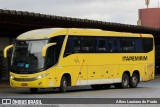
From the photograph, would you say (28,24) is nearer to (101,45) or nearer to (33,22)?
(33,22)

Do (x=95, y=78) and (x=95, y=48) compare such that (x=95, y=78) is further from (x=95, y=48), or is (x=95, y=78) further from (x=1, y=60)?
(x=1, y=60)

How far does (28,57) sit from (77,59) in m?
2.90

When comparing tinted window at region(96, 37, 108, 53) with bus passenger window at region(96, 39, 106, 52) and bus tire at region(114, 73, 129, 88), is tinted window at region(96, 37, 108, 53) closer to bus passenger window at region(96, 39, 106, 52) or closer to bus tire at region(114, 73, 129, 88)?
bus passenger window at region(96, 39, 106, 52)

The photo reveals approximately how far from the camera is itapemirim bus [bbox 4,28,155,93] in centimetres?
2438

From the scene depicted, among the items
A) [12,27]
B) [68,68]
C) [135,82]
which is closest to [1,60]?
A: [12,27]

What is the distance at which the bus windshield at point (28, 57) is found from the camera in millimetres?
24266

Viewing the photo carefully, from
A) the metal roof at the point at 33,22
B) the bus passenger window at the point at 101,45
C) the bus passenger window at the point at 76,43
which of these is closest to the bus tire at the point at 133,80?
the bus passenger window at the point at 101,45

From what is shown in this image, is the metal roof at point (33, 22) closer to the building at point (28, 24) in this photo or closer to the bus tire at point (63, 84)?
the building at point (28, 24)

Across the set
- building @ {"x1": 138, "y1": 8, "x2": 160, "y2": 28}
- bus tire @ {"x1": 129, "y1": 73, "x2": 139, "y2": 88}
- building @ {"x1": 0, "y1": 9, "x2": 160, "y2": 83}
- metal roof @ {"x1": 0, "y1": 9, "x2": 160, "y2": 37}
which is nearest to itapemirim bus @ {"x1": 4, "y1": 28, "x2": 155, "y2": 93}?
bus tire @ {"x1": 129, "y1": 73, "x2": 139, "y2": 88}

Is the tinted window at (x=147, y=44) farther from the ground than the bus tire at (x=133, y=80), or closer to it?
farther from the ground

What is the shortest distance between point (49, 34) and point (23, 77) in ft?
7.62

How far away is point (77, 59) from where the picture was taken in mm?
26344

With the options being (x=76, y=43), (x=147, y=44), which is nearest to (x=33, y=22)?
(x=147, y=44)

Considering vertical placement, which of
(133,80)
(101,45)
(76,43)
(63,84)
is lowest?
(133,80)
